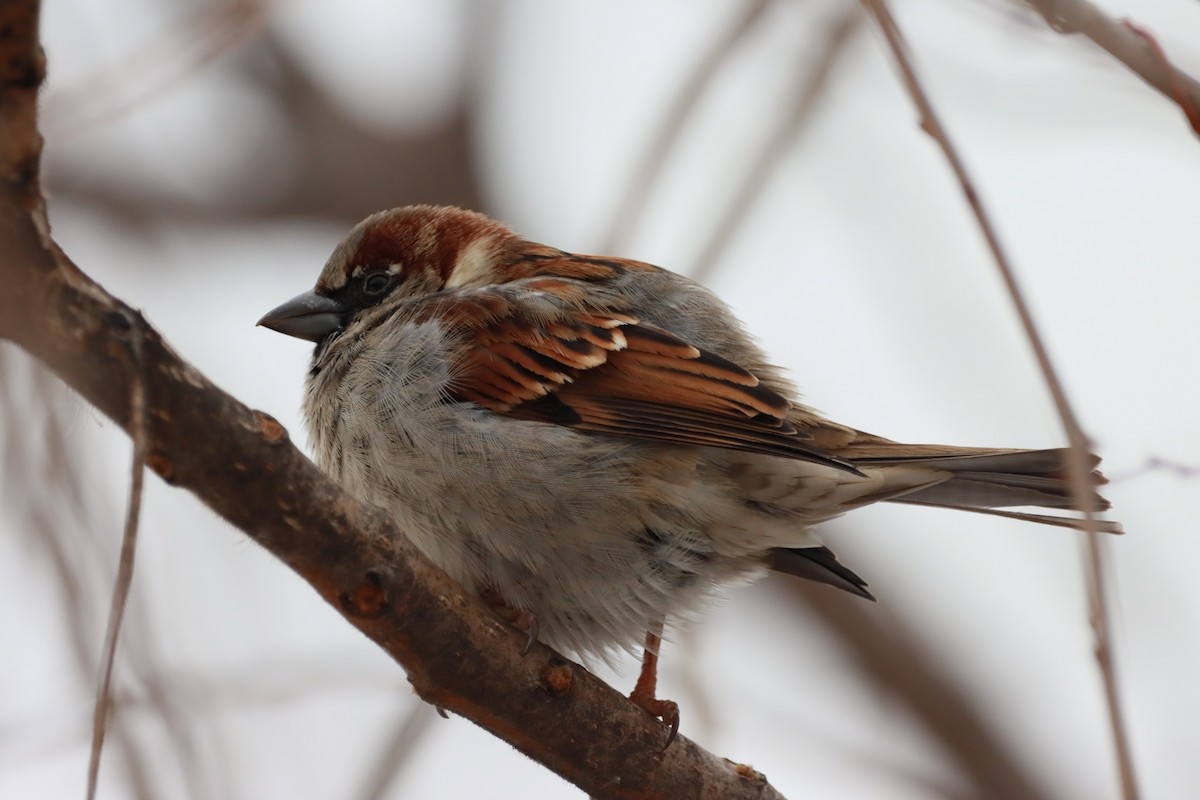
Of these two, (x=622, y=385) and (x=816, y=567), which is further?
(x=816, y=567)

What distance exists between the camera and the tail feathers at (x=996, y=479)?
119 inches

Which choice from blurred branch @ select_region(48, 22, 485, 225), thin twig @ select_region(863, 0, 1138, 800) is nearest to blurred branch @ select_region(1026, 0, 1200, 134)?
thin twig @ select_region(863, 0, 1138, 800)

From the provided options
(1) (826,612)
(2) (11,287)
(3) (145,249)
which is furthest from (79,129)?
(1) (826,612)

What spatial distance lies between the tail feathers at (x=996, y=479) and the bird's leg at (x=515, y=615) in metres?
0.89

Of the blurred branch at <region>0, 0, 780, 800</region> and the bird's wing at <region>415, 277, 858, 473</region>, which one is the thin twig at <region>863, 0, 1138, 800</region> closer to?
the blurred branch at <region>0, 0, 780, 800</region>

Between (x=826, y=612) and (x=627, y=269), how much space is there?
204 cm

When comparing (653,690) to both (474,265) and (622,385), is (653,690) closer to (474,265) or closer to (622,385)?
(622,385)

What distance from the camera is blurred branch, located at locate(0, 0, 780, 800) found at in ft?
4.98

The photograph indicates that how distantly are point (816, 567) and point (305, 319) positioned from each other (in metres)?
1.56

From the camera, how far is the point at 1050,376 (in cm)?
138

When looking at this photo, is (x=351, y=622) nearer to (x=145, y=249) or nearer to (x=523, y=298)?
(x=523, y=298)

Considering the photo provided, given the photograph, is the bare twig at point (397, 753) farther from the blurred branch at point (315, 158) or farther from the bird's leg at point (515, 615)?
the blurred branch at point (315, 158)

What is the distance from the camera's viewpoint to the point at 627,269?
11.7ft

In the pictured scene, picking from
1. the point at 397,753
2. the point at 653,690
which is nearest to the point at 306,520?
the point at 397,753
